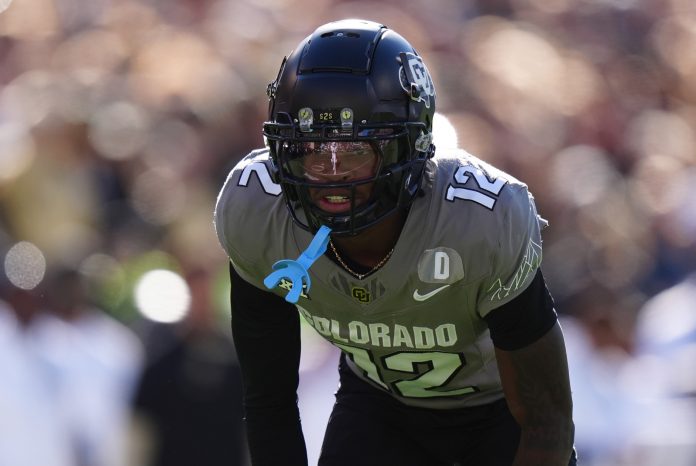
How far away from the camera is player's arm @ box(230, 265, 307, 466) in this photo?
9.93 feet

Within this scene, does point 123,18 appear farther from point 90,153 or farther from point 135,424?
point 135,424

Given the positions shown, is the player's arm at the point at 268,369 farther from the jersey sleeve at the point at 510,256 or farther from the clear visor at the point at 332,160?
the jersey sleeve at the point at 510,256

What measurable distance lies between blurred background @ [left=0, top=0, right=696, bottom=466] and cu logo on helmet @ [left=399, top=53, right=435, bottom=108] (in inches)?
77.8

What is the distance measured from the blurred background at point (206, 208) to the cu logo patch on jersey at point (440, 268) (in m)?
1.95

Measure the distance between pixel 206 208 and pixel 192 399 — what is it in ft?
3.39

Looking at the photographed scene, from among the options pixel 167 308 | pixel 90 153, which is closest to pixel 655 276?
pixel 167 308

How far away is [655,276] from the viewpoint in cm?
532

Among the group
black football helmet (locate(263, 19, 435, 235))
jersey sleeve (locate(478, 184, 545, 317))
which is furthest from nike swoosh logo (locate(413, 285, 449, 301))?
black football helmet (locate(263, 19, 435, 235))

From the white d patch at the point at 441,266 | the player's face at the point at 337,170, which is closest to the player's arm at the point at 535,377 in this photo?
the white d patch at the point at 441,266

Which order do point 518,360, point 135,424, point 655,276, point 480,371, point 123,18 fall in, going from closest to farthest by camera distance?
1. point 518,360
2. point 480,371
3. point 135,424
4. point 655,276
5. point 123,18

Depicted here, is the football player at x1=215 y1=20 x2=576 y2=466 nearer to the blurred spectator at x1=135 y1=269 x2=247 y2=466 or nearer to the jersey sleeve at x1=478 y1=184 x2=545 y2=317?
the jersey sleeve at x1=478 y1=184 x2=545 y2=317

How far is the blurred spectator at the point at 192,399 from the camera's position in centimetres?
449

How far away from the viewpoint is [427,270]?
2783 millimetres

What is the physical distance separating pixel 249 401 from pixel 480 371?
616mm
